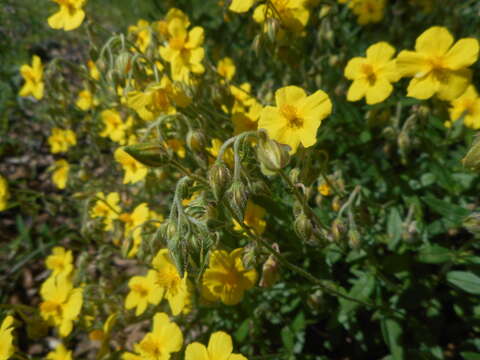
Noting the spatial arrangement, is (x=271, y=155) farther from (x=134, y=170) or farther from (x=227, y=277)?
(x=134, y=170)

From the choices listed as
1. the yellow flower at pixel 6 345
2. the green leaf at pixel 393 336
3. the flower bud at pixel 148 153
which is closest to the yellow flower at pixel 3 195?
the yellow flower at pixel 6 345

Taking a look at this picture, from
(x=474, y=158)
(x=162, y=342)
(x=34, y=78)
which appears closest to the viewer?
(x=474, y=158)

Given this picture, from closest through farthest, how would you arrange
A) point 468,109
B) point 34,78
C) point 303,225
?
point 303,225 → point 468,109 → point 34,78

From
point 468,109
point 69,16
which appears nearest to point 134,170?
point 69,16

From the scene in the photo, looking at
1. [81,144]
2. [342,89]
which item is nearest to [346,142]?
[342,89]

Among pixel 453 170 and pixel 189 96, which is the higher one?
pixel 189 96

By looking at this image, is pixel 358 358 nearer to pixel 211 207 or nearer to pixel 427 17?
pixel 211 207

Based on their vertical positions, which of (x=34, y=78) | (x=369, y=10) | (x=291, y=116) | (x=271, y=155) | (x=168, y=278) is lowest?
(x=168, y=278)

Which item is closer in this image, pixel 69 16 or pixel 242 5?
pixel 242 5
